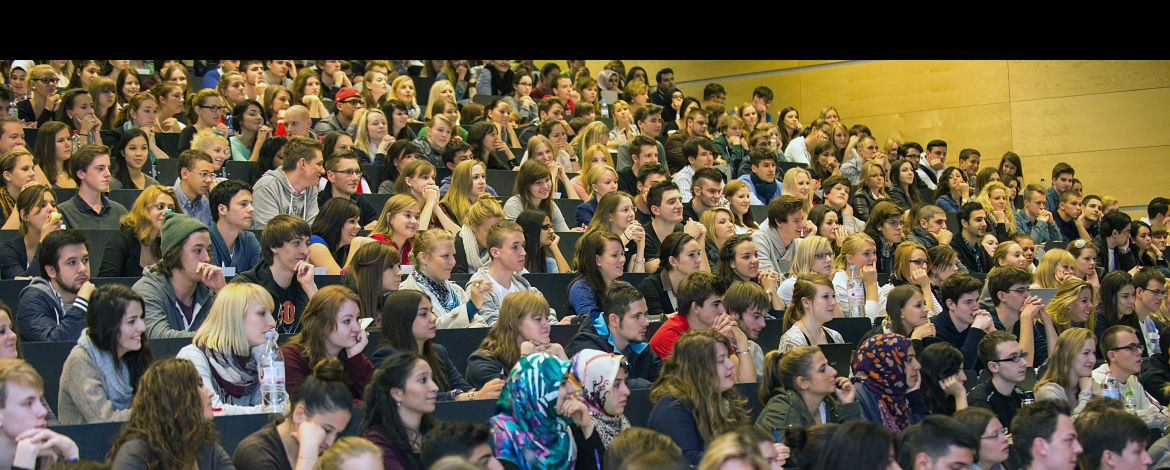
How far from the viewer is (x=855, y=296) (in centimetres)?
659

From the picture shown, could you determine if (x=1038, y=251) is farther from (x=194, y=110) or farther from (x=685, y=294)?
(x=194, y=110)

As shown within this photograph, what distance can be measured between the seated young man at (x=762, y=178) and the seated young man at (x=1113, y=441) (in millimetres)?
4337

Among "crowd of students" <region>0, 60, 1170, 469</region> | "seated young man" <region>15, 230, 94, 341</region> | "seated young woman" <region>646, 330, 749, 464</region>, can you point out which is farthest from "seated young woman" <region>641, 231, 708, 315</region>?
"seated young man" <region>15, 230, 94, 341</region>

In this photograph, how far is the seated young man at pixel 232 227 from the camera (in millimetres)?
5438

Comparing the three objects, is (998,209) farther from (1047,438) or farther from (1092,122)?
(1047,438)

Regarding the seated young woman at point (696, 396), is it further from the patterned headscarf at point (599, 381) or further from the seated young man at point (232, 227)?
the seated young man at point (232, 227)

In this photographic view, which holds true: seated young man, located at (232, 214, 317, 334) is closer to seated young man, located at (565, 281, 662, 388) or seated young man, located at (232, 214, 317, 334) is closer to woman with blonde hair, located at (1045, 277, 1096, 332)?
seated young man, located at (565, 281, 662, 388)

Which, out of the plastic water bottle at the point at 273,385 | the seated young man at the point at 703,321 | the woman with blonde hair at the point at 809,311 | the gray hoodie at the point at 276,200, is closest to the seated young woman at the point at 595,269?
the seated young man at the point at 703,321

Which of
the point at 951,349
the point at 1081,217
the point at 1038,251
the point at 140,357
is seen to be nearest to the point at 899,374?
the point at 951,349

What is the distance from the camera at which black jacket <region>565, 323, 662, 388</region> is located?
16.2 ft

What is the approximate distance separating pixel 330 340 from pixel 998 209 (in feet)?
20.9

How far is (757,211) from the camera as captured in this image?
8.41 m

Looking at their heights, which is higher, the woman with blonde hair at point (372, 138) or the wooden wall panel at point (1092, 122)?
the wooden wall panel at point (1092, 122)

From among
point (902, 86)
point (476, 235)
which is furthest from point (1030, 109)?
point (476, 235)
